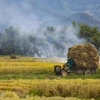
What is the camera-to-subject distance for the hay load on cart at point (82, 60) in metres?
46.6

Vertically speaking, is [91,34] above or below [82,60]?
above

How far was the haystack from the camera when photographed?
153 ft

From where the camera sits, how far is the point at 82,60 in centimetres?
4691

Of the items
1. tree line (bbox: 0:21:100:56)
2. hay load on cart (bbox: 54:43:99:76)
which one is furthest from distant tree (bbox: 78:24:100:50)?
hay load on cart (bbox: 54:43:99:76)

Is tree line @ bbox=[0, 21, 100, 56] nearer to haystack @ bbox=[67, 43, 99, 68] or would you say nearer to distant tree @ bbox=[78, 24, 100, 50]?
distant tree @ bbox=[78, 24, 100, 50]

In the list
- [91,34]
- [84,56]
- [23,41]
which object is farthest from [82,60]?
[23,41]

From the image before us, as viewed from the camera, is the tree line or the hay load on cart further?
the tree line

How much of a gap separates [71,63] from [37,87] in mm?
21164

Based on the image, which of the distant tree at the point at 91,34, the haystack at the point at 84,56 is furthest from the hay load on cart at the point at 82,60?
the distant tree at the point at 91,34

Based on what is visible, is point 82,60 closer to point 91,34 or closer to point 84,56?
point 84,56

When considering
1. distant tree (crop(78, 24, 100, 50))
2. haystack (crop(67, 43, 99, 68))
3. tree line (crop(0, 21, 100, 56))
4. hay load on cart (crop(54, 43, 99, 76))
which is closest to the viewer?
hay load on cart (crop(54, 43, 99, 76))

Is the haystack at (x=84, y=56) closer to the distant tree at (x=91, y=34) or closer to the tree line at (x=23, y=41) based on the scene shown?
the distant tree at (x=91, y=34)

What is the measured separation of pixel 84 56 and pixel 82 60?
1.70ft

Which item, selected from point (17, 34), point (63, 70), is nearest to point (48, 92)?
point (63, 70)
